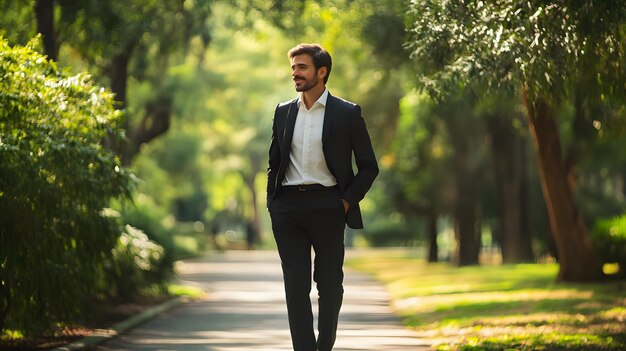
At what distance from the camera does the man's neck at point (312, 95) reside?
27.6 feet

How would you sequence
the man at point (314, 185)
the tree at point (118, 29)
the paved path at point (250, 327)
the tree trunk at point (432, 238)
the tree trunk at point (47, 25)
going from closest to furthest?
the man at point (314, 185) < the paved path at point (250, 327) < the tree trunk at point (47, 25) < the tree at point (118, 29) < the tree trunk at point (432, 238)

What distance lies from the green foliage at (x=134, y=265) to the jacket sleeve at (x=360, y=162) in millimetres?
6285

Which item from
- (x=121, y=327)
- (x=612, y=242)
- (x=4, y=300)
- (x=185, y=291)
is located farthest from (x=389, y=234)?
(x=4, y=300)

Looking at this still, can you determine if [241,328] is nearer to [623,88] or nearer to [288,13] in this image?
[623,88]

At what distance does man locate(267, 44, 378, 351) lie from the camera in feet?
27.3

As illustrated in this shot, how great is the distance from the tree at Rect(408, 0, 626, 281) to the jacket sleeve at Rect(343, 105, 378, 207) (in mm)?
2946

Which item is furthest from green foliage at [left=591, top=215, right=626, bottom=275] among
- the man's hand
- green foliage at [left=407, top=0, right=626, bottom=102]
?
the man's hand

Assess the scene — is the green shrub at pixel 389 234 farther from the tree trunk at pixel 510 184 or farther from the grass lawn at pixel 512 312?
the grass lawn at pixel 512 312

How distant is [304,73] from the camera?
8289mm

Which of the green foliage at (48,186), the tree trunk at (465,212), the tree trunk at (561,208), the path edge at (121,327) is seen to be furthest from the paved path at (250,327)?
the tree trunk at (465,212)

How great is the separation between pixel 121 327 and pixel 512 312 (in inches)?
211

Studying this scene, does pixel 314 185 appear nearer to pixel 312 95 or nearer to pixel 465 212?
pixel 312 95

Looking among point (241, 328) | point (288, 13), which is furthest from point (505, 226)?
point (241, 328)

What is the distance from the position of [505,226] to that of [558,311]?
2105 centimetres
